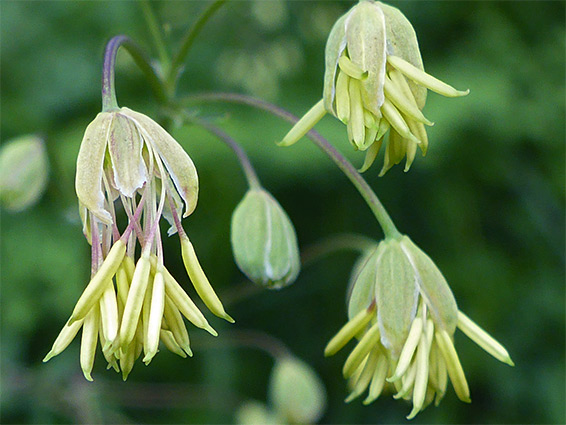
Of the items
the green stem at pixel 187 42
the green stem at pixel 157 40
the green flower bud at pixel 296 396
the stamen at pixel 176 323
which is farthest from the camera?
the green flower bud at pixel 296 396

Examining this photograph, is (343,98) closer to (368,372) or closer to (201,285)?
(201,285)

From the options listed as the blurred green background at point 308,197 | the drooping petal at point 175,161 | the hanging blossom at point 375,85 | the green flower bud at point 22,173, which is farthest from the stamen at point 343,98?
the blurred green background at point 308,197

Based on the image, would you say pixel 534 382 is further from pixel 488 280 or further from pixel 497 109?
pixel 497 109

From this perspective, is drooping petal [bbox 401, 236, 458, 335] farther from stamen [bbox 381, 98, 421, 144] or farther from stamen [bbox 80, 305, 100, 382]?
stamen [bbox 80, 305, 100, 382]

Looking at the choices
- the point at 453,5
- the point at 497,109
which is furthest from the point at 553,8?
the point at 497,109

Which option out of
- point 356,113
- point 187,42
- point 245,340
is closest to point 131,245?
point 356,113

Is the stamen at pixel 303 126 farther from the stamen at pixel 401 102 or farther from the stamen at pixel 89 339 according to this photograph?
the stamen at pixel 89 339
